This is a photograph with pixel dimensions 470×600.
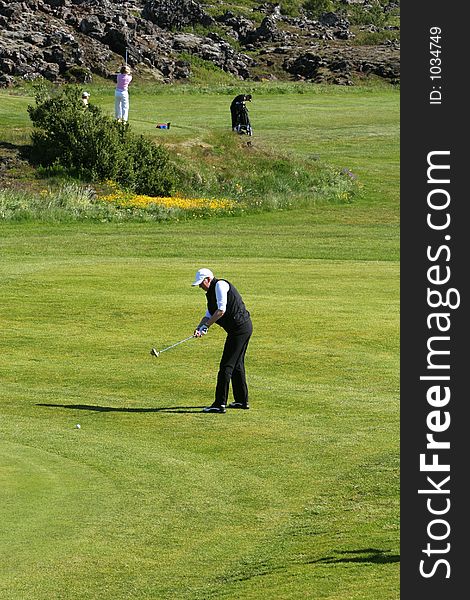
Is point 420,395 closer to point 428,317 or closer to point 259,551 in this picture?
point 428,317

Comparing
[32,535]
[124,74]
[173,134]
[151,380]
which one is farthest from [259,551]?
[173,134]

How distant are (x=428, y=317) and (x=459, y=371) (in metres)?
0.62

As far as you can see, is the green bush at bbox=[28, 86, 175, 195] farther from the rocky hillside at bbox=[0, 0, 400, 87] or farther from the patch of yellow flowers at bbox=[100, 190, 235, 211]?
the rocky hillside at bbox=[0, 0, 400, 87]

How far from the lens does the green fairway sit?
43.0 ft

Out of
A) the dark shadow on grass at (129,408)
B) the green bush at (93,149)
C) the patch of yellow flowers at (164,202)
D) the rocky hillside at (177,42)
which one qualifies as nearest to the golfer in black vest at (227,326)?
the dark shadow on grass at (129,408)

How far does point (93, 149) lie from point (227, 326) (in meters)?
32.1

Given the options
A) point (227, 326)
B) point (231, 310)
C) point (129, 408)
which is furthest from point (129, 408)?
point (231, 310)

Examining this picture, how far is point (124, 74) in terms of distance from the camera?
51.1 meters

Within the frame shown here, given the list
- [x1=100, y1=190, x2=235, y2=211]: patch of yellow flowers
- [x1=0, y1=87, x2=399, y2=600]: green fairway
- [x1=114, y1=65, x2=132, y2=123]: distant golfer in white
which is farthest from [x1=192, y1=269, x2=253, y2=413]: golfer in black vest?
[x1=114, y1=65, x2=132, y2=123]: distant golfer in white

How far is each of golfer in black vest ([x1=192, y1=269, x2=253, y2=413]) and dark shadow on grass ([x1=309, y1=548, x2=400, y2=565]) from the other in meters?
7.18

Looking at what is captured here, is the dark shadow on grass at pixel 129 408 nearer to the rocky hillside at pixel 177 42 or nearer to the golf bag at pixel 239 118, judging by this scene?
the golf bag at pixel 239 118

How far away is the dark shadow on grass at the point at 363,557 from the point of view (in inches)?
489

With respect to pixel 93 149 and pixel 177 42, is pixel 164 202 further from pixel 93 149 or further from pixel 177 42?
pixel 177 42

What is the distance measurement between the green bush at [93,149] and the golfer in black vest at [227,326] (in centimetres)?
3166
